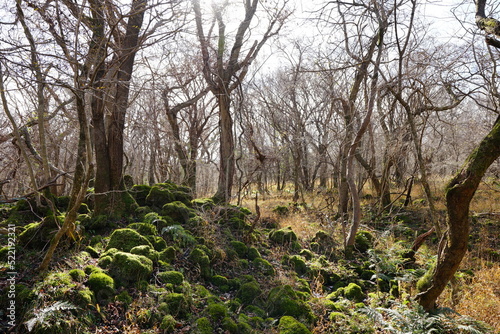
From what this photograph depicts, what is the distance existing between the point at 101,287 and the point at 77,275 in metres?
0.36

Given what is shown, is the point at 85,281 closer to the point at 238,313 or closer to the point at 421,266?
the point at 238,313

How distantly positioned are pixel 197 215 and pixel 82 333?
4.28 metres

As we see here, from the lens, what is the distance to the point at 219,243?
21.8 ft

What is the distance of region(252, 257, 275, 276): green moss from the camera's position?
20.2 feet

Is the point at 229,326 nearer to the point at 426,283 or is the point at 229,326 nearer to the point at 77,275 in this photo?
the point at 77,275

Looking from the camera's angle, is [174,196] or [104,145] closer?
[104,145]

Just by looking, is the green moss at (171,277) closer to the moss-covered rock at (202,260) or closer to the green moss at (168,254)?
the green moss at (168,254)

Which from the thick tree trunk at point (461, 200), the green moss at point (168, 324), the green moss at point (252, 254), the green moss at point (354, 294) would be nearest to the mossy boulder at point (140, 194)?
the green moss at point (252, 254)

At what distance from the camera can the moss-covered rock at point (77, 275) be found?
12.9ft

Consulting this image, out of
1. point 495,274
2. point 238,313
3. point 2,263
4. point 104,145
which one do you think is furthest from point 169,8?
point 495,274

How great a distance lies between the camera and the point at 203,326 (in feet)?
12.6

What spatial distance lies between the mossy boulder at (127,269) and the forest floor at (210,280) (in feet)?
0.05

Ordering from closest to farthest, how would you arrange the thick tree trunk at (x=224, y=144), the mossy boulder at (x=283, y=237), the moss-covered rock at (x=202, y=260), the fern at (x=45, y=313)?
the fern at (x=45, y=313) < the moss-covered rock at (x=202, y=260) < the mossy boulder at (x=283, y=237) < the thick tree trunk at (x=224, y=144)

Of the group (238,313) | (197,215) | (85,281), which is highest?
(197,215)
